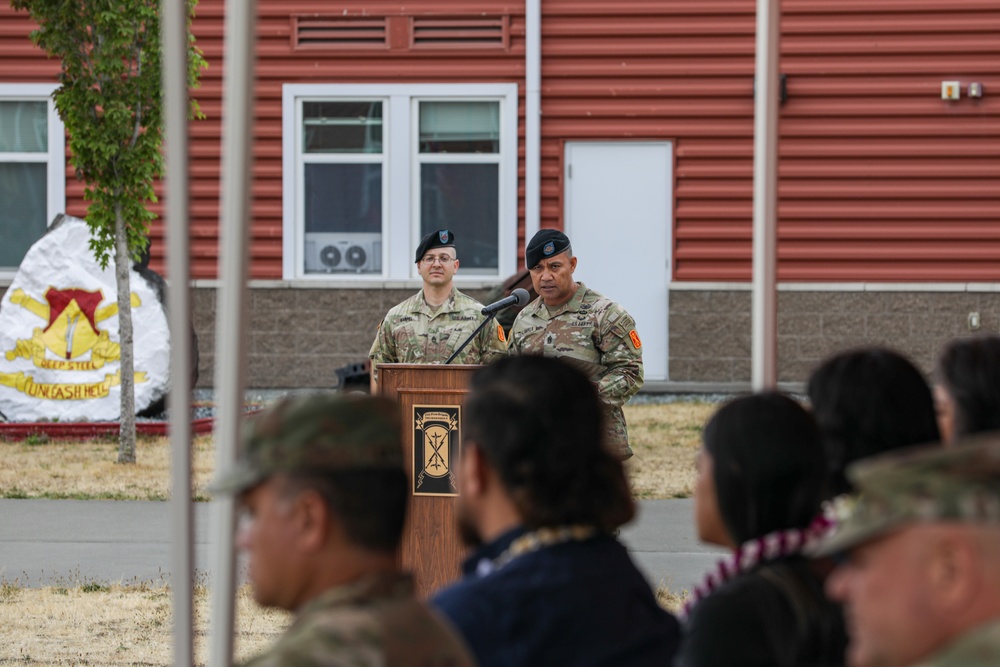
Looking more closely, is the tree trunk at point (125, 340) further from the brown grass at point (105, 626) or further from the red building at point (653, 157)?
the brown grass at point (105, 626)

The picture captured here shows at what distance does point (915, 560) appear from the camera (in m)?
1.44

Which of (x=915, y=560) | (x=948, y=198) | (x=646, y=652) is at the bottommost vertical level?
(x=646, y=652)

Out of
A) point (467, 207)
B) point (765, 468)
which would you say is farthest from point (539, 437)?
point (467, 207)

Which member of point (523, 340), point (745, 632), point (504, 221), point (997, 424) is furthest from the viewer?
point (504, 221)

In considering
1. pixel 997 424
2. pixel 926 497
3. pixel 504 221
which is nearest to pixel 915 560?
pixel 926 497

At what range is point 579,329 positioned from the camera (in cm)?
612

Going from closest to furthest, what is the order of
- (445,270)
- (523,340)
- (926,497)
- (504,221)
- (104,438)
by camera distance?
(926,497)
(523,340)
(445,270)
(104,438)
(504,221)

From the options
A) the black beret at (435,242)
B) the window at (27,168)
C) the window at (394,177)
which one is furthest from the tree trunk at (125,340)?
the black beret at (435,242)

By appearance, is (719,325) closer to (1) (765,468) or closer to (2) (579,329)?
(2) (579,329)

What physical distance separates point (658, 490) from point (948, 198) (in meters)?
6.56

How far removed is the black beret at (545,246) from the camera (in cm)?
604

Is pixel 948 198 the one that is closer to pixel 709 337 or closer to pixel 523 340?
pixel 709 337

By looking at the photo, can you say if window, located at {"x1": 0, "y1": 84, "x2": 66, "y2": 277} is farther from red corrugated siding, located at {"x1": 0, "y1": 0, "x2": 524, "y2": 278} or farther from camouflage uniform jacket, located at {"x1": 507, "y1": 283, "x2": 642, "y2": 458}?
camouflage uniform jacket, located at {"x1": 507, "y1": 283, "x2": 642, "y2": 458}

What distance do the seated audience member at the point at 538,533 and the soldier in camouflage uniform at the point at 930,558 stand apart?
0.80 m
